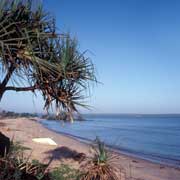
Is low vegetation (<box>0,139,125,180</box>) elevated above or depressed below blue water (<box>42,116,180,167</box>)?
above

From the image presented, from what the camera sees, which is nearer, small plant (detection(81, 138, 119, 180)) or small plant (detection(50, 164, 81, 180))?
small plant (detection(81, 138, 119, 180))

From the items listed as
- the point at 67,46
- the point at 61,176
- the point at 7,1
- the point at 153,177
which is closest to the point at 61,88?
the point at 67,46

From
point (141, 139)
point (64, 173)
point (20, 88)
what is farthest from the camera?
point (141, 139)

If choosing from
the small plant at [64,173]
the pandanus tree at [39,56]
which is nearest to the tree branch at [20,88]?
the pandanus tree at [39,56]

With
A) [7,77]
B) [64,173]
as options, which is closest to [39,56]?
[7,77]

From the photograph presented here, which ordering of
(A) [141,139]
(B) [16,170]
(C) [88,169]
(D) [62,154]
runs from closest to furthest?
(C) [88,169]
(B) [16,170]
(D) [62,154]
(A) [141,139]

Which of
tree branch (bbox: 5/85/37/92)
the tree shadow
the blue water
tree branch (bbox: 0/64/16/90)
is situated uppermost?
tree branch (bbox: 0/64/16/90)

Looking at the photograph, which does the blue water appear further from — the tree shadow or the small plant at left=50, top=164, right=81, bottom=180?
the small plant at left=50, top=164, right=81, bottom=180

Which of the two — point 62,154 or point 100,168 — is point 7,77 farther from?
point 62,154

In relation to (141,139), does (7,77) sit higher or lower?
higher

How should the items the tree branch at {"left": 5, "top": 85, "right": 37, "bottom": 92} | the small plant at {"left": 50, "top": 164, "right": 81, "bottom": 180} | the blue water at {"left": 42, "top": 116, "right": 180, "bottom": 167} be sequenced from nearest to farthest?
1. the tree branch at {"left": 5, "top": 85, "right": 37, "bottom": 92}
2. the small plant at {"left": 50, "top": 164, "right": 81, "bottom": 180}
3. the blue water at {"left": 42, "top": 116, "right": 180, "bottom": 167}

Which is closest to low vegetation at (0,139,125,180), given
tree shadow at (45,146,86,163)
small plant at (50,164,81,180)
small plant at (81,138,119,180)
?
small plant at (81,138,119,180)

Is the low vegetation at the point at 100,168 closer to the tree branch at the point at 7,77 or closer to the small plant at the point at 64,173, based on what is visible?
the tree branch at the point at 7,77

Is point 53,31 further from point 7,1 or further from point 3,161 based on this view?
point 3,161
